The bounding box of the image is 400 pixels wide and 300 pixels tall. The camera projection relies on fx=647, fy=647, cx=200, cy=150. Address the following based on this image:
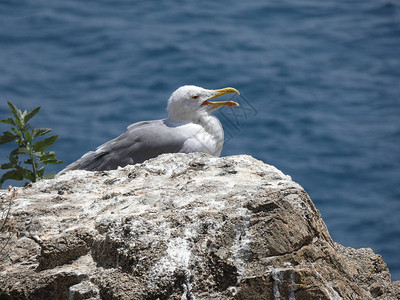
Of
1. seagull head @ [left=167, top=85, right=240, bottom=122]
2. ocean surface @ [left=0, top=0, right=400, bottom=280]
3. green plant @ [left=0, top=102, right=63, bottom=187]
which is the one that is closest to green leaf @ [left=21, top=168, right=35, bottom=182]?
green plant @ [left=0, top=102, right=63, bottom=187]

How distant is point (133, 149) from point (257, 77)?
361 centimetres

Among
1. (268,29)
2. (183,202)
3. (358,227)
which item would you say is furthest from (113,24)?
(183,202)

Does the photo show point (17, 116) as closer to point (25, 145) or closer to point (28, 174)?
point (25, 145)

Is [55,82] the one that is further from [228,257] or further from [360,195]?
→ [228,257]

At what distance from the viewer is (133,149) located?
2957mm

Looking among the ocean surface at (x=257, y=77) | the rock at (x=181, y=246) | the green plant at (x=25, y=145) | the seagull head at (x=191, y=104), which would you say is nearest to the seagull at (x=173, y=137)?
the seagull head at (x=191, y=104)

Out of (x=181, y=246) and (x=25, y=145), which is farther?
(x=25, y=145)

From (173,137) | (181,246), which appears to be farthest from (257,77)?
(181,246)

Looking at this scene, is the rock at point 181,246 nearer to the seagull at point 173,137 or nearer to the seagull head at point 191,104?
the seagull at point 173,137

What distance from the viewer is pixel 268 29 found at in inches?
282

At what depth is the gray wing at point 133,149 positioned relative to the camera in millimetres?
2922

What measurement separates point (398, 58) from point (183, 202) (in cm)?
578

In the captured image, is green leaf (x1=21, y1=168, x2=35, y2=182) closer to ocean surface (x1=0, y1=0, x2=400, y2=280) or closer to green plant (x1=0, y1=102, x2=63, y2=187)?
green plant (x1=0, y1=102, x2=63, y2=187)

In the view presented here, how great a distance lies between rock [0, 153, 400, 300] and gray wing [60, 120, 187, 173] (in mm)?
1182
